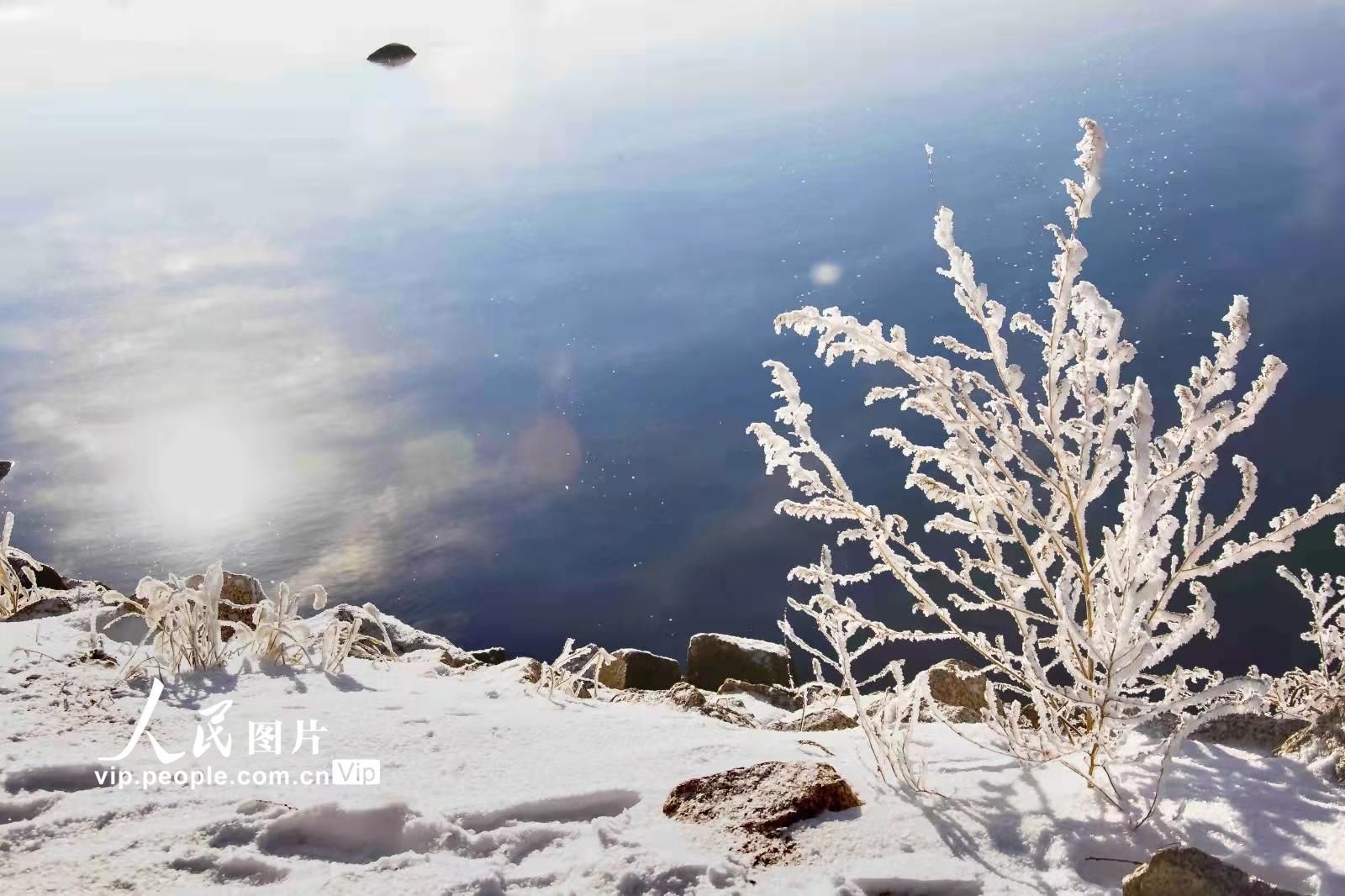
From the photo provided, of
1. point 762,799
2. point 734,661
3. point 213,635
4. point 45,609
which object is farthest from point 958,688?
point 45,609

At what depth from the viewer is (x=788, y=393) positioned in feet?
7.63

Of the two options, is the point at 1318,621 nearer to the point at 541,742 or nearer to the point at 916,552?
the point at 916,552

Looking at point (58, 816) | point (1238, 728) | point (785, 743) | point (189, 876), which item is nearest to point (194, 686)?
point (58, 816)

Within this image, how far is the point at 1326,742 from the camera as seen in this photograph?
212 centimetres

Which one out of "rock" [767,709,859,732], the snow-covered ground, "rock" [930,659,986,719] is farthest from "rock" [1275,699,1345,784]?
"rock" [930,659,986,719]

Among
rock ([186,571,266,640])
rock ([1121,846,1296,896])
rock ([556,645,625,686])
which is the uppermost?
rock ([186,571,266,640])

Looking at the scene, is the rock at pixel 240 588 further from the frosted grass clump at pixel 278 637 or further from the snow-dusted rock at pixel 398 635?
the frosted grass clump at pixel 278 637

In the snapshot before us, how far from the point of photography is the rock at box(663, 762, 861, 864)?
1834 millimetres

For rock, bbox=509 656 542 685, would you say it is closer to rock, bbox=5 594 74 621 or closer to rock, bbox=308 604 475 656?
rock, bbox=308 604 475 656

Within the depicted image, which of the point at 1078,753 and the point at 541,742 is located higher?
the point at 541,742

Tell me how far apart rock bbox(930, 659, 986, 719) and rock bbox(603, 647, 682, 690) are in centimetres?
155

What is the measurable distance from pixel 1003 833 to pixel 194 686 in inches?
88.0

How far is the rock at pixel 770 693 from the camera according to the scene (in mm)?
4633

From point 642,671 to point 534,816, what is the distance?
3443 mm
